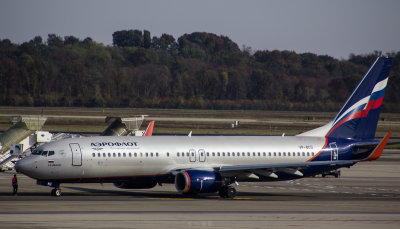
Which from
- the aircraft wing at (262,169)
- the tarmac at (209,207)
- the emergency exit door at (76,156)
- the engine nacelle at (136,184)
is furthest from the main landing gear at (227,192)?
the emergency exit door at (76,156)

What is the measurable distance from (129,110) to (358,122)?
3729 inches

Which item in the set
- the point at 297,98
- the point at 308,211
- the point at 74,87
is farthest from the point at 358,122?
the point at 74,87

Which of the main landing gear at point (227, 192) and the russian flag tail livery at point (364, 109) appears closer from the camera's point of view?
the main landing gear at point (227, 192)

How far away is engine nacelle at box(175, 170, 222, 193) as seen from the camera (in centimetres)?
3872

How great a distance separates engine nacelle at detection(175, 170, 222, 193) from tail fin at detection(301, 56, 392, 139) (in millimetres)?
9355

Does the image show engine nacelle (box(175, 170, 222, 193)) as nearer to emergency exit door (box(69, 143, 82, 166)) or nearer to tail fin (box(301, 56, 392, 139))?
emergency exit door (box(69, 143, 82, 166))

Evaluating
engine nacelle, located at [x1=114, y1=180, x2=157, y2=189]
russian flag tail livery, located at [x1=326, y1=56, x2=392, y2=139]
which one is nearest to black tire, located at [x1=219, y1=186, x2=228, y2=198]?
engine nacelle, located at [x1=114, y1=180, x2=157, y2=189]

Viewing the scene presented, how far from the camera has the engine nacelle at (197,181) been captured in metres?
38.7

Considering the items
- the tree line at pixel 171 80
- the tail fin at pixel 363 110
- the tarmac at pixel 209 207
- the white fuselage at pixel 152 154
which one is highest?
the tree line at pixel 171 80

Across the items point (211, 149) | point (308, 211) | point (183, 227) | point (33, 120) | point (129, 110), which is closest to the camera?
point (183, 227)

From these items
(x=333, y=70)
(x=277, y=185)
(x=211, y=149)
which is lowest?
(x=277, y=185)

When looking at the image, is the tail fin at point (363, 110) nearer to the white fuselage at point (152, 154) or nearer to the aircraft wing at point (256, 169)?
the white fuselage at point (152, 154)

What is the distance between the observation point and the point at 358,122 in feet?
149

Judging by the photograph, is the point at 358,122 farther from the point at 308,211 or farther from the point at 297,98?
the point at 297,98
